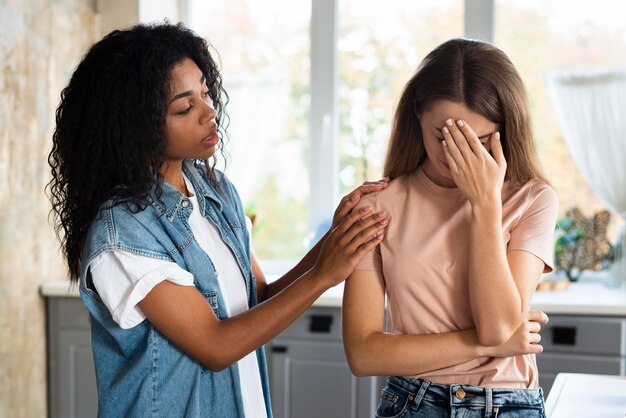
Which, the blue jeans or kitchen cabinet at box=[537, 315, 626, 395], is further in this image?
kitchen cabinet at box=[537, 315, 626, 395]

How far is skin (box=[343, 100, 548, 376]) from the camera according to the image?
1.29m

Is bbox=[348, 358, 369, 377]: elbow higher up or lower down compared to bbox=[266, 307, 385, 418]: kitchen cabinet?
higher up

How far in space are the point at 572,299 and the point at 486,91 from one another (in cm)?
171

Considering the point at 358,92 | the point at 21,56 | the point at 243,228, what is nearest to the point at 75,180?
the point at 243,228

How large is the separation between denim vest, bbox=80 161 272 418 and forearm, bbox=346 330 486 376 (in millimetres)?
287

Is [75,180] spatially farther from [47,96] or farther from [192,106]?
[47,96]

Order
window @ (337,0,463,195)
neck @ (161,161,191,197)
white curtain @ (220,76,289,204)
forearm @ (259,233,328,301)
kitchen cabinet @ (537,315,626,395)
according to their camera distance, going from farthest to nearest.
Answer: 1. white curtain @ (220,76,289,204)
2. window @ (337,0,463,195)
3. kitchen cabinet @ (537,315,626,395)
4. forearm @ (259,233,328,301)
5. neck @ (161,161,191,197)

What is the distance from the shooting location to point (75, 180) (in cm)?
150

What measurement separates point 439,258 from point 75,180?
0.68m

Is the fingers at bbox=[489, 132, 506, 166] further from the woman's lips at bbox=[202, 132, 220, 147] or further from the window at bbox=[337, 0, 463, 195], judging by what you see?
the window at bbox=[337, 0, 463, 195]

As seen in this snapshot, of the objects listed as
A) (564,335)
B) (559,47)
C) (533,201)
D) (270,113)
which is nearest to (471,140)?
(533,201)


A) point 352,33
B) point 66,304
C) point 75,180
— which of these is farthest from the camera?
point 352,33

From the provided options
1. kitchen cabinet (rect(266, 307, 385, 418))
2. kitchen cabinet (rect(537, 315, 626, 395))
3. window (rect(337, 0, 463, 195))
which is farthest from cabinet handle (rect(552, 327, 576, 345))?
window (rect(337, 0, 463, 195))

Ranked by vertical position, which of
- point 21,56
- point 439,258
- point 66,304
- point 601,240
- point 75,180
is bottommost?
point 66,304
